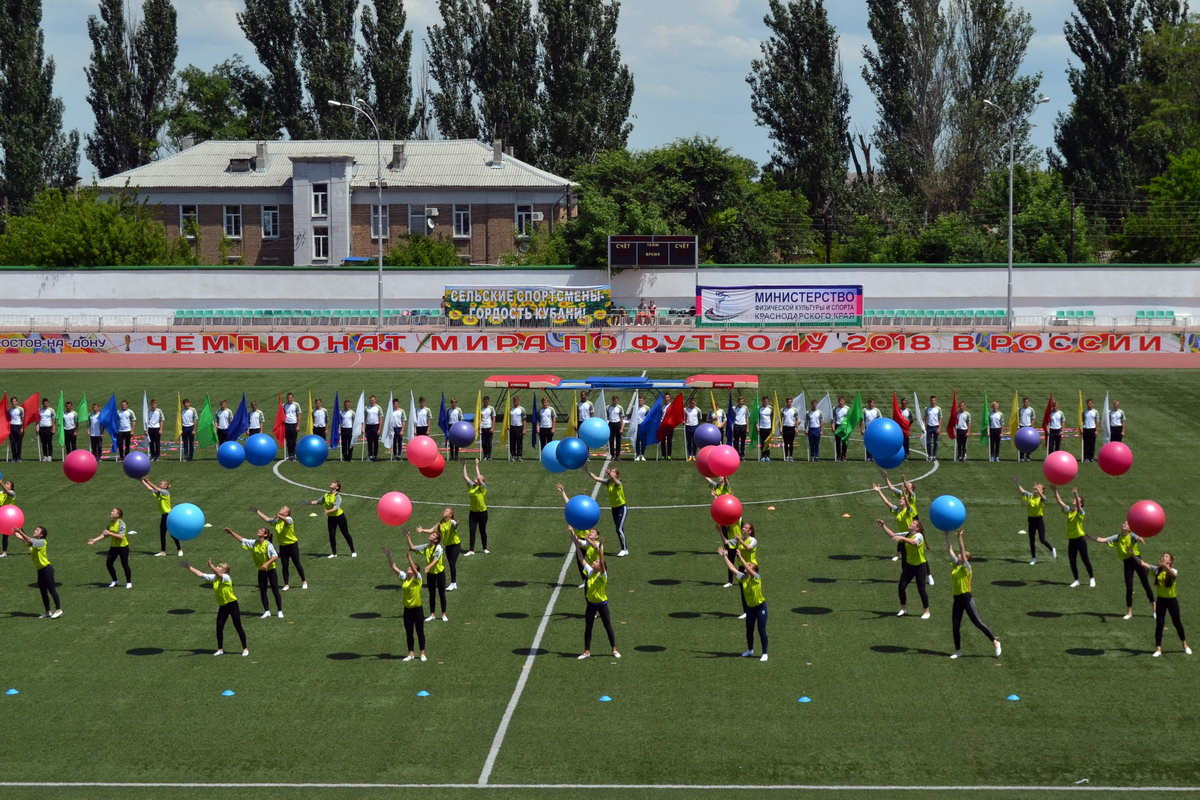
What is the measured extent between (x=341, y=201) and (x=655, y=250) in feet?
83.6

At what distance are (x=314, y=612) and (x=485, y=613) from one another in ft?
8.78

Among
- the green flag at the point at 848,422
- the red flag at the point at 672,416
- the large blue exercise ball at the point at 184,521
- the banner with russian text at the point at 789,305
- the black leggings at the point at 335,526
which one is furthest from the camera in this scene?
the banner with russian text at the point at 789,305

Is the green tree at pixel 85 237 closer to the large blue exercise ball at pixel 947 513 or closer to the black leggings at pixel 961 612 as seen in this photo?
the large blue exercise ball at pixel 947 513

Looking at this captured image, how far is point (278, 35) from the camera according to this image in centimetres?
9681

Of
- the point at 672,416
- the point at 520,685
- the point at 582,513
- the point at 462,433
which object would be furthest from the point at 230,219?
the point at 520,685

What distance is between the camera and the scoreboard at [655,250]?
232 feet

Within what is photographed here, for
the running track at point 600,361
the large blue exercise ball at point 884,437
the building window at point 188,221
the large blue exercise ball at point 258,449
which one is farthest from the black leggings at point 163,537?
the building window at point 188,221

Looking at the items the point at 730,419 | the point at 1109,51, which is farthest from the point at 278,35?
the point at 730,419

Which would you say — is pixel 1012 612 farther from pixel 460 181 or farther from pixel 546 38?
pixel 546 38

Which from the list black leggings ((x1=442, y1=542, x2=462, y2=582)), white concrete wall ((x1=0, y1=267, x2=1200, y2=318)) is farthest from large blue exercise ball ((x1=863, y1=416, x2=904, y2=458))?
white concrete wall ((x1=0, y1=267, x2=1200, y2=318))

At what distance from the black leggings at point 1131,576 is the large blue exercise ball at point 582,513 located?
310 inches

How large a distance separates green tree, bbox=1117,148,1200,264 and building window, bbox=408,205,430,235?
141 ft

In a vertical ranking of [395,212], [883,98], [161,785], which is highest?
[883,98]

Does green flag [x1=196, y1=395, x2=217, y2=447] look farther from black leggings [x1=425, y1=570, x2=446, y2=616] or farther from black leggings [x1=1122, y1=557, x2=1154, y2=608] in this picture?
black leggings [x1=1122, y1=557, x2=1154, y2=608]
